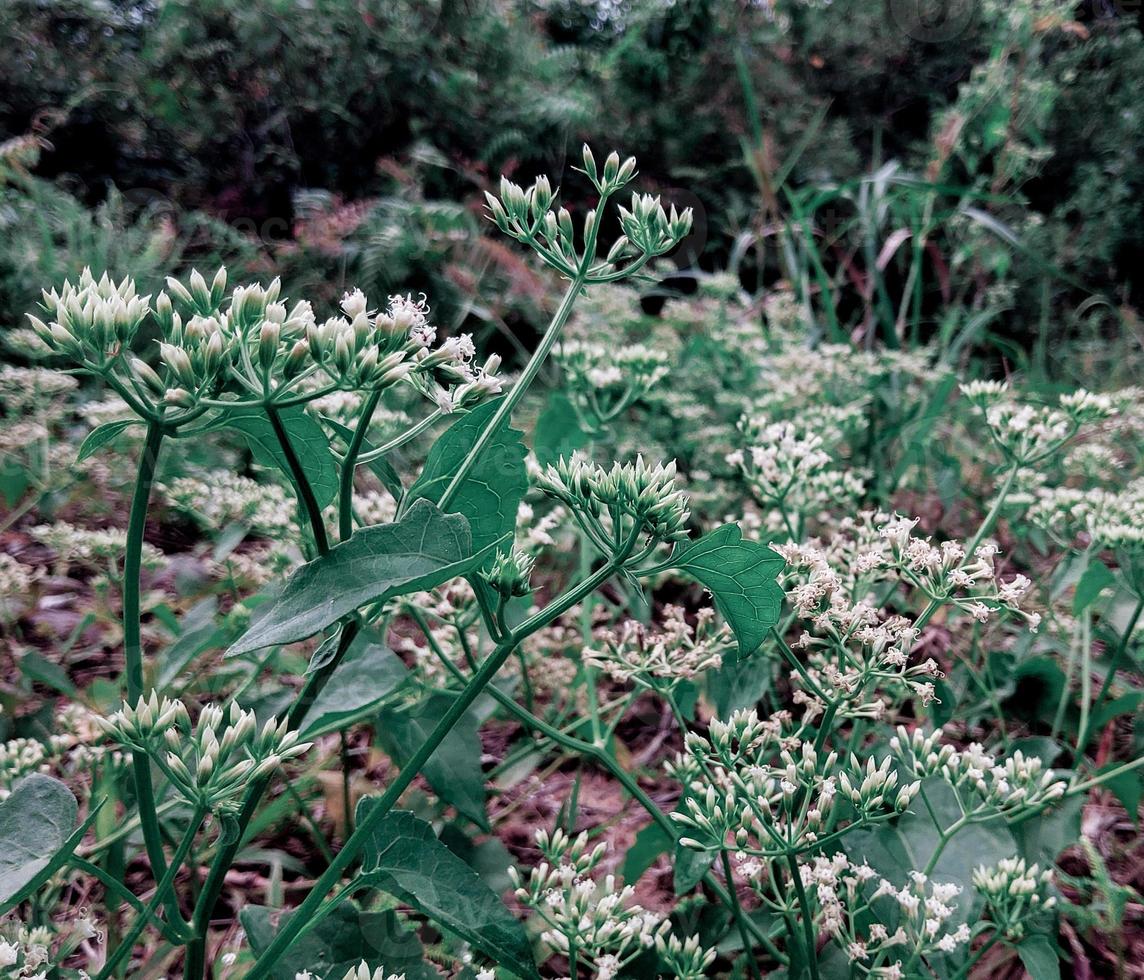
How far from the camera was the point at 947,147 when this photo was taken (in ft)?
11.3

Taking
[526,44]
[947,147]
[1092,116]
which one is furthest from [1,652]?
[1092,116]

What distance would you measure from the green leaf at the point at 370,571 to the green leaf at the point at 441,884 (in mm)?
254

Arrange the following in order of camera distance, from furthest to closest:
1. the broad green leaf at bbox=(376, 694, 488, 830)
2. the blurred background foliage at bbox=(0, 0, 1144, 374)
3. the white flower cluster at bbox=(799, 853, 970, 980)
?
the blurred background foliage at bbox=(0, 0, 1144, 374) → the broad green leaf at bbox=(376, 694, 488, 830) → the white flower cluster at bbox=(799, 853, 970, 980)

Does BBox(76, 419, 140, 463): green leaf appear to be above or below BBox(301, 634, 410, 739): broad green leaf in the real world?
above

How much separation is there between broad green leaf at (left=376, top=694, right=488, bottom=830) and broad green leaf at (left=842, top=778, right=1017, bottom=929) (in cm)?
48

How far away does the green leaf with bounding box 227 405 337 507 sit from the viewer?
0.74 meters

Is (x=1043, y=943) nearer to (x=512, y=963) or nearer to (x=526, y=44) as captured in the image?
(x=512, y=963)

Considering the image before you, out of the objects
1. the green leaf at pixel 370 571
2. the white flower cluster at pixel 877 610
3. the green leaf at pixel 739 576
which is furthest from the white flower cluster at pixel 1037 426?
the green leaf at pixel 370 571

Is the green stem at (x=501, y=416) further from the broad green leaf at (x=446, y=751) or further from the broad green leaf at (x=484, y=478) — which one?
the broad green leaf at (x=446, y=751)

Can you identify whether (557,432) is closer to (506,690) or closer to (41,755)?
(506,690)

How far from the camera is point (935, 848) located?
1024mm

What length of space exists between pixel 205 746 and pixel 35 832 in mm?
190

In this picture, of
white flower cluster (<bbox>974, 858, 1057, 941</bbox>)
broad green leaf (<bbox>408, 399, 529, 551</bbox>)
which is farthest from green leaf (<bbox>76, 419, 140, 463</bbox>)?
white flower cluster (<bbox>974, 858, 1057, 941</bbox>)

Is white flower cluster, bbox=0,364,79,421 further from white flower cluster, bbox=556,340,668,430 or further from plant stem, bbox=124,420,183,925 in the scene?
plant stem, bbox=124,420,183,925
